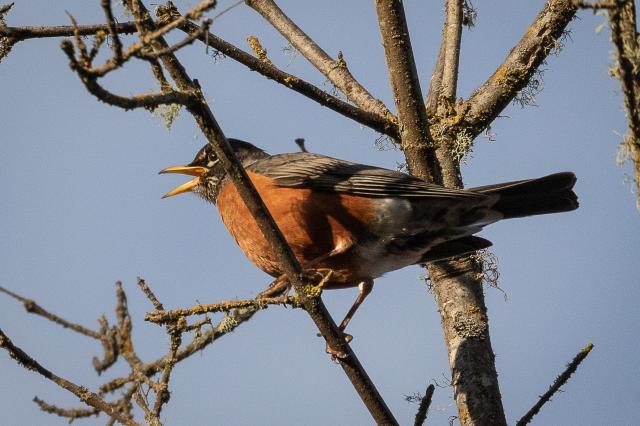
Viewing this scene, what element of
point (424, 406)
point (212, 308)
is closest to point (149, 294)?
point (212, 308)

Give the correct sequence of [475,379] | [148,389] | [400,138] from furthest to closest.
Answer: [400,138] < [475,379] < [148,389]

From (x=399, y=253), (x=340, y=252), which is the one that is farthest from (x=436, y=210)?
(x=340, y=252)

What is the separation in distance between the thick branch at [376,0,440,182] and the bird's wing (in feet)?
0.73

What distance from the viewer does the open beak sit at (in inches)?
235

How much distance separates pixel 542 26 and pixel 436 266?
156 centimetres

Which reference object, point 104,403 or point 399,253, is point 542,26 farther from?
point 104,403

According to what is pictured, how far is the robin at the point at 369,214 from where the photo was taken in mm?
4676

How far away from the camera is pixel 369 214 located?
476 cm

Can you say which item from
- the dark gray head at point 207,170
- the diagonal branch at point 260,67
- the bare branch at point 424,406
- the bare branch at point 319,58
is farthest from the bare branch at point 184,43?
the dark gray head at point 207,170

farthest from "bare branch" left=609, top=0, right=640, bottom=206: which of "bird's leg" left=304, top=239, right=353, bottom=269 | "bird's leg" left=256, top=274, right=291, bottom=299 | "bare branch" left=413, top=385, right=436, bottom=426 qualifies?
"bird's leg" left=304, top=239, right=353, bottom=269

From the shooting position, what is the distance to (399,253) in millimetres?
4910

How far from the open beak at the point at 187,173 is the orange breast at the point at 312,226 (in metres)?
1.18

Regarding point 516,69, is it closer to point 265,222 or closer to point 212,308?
point 265,222

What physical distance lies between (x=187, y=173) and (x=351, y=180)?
5.61 feet
